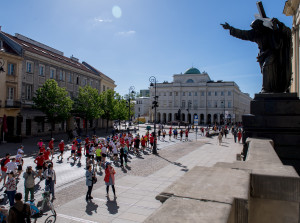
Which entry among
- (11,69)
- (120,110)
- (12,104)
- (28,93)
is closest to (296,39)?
(12,104)

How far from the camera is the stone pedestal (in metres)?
5.74

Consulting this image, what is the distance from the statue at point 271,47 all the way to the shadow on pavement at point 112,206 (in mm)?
6230

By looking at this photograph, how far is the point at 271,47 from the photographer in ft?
21.0

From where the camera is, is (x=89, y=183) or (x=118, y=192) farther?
(x=118, y=192)

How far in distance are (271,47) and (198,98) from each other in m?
95.0

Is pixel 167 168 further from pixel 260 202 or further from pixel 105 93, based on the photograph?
pixel 105 93

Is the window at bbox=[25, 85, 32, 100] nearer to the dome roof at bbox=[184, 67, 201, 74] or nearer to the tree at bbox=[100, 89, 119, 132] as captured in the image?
the tree at bbox=[100, 89, 119, 132]

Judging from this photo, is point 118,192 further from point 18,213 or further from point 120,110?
point 120,110

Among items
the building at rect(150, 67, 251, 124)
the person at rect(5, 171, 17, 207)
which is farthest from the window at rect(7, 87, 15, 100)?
the building at rect(150, 67, 251, 124)

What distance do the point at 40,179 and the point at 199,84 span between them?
300ft

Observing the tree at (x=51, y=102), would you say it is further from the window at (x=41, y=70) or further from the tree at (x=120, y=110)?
the tree at (x=120, y=110)

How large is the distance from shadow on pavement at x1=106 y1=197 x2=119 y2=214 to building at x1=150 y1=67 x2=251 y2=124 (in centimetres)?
8535

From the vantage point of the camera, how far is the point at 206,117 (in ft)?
322

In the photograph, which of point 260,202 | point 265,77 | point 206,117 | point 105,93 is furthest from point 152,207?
point 206,117
